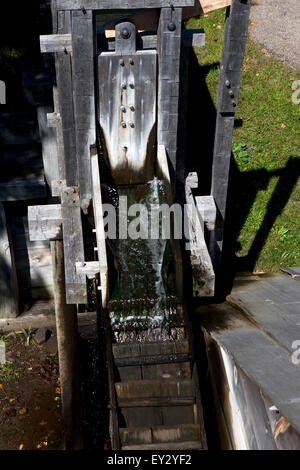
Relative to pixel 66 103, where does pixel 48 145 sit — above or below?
below

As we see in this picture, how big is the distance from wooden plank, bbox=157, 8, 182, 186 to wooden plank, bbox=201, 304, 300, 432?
5.56 ft

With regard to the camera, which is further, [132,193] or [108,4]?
[132,193]

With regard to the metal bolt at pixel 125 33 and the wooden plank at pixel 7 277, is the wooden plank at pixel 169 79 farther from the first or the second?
the wooden plank at pixel 7 277

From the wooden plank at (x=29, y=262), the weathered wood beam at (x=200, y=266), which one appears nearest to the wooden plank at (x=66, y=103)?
the weathered wood beam at (x=200, y=266)

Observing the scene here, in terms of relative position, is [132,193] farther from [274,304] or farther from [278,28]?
[278,28]

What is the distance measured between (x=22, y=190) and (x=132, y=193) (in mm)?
1961

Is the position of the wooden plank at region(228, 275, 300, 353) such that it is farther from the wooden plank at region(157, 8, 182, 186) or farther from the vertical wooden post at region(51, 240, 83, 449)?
the vertical wooden post at region(51, 240, 83, 449)

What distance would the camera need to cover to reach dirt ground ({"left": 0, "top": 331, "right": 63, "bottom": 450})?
6480 mm

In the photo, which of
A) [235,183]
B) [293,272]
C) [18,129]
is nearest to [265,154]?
[235,183]

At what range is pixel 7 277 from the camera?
7.44 m

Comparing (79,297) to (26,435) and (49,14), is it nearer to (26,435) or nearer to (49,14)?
(26,435)

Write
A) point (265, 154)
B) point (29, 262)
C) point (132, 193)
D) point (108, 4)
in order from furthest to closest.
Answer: point (265, 154), point (29, 262), point (132, 193), point (108, 4)
